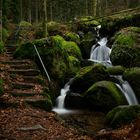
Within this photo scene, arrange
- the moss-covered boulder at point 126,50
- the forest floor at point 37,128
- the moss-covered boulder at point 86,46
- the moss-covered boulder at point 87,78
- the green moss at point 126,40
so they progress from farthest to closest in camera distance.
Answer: the moss-covered boulder at point 86,46 < the green moss at point 126,40 < the moss-covered boulder at point 126,50 < the moss-covered boulder at point 87,78 < the forest floor at point 37,128

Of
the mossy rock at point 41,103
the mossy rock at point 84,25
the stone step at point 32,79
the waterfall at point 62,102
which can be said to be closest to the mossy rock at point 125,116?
the mossy rock at point 41,103

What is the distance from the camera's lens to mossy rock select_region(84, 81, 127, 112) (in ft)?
57.3

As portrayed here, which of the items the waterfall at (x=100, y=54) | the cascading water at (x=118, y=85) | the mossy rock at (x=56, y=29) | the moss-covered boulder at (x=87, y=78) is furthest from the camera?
the mossy rock at (x=56, y=29)

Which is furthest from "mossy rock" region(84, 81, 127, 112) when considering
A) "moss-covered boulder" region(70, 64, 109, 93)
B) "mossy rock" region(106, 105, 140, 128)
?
"mossy rock" region(106, 105, 140, 128)

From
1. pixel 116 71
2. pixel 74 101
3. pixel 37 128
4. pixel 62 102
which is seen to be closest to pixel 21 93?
pixel 37 128

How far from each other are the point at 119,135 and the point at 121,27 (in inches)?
823

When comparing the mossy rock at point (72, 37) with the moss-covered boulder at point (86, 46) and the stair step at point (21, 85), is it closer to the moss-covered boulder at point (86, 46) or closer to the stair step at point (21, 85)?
the moss-covered boulder at point (86, 46)

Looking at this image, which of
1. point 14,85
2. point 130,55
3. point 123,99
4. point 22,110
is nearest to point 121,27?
point 130,55

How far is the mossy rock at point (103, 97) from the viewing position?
17.5 meters

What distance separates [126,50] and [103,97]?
7292mm

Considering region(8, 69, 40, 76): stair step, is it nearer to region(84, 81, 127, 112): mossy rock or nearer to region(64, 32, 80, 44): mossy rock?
region(84, 81, 127, 112): mossy rock

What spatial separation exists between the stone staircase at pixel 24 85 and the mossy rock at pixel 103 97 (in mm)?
2454

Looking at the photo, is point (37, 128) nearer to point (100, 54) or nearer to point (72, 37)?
point (100, 54)

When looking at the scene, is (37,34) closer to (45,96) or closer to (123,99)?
(123,99)
